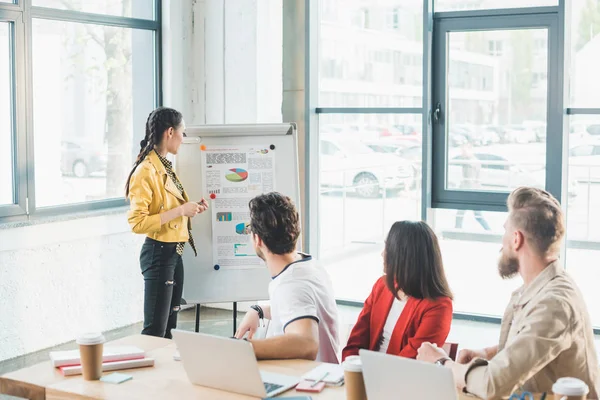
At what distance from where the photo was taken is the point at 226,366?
2316 millimetres

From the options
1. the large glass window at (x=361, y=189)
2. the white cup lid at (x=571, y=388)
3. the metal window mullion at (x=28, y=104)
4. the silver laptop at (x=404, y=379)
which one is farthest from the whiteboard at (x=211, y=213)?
the white cup lid at (x=571, y=388)

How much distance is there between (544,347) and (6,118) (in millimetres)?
3919

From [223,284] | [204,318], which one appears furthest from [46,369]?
[204,318]

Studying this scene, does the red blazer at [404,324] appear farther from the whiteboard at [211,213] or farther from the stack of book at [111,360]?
the whiteboard at [211,213]

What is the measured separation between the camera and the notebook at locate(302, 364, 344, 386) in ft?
7.88

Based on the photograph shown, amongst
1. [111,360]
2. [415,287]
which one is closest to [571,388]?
[415,287]

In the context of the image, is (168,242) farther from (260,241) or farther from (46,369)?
(46,369)

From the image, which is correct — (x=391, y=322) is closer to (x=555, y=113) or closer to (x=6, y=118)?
(x=6, y=118)

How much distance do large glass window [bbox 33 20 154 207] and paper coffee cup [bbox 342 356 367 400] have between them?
3717mm

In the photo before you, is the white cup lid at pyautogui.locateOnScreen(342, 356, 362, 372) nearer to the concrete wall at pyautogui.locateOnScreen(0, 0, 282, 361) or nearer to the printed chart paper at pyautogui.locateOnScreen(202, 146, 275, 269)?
the printed chart paper at pyautogui.locateOnScreen(202, 146, 275, 269)

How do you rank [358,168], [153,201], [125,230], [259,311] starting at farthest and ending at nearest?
[358,168] → [125,230] → [153,201] → [259,311]

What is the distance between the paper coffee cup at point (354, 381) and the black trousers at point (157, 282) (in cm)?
261

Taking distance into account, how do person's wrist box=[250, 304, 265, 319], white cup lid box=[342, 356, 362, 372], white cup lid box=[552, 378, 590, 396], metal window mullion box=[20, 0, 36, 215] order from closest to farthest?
white cup lid box=[552, 378, 590, 396] < white cup lid box=[342, 356, 362, 372] < person's wrist box=[250, 304, 265, 319] < metal window mullion box=[20, 0, 36, 215]

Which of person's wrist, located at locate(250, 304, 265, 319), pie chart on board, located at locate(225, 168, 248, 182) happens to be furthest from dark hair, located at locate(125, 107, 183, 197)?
person's wrist, located at locate(250, 304, 265, 319)
